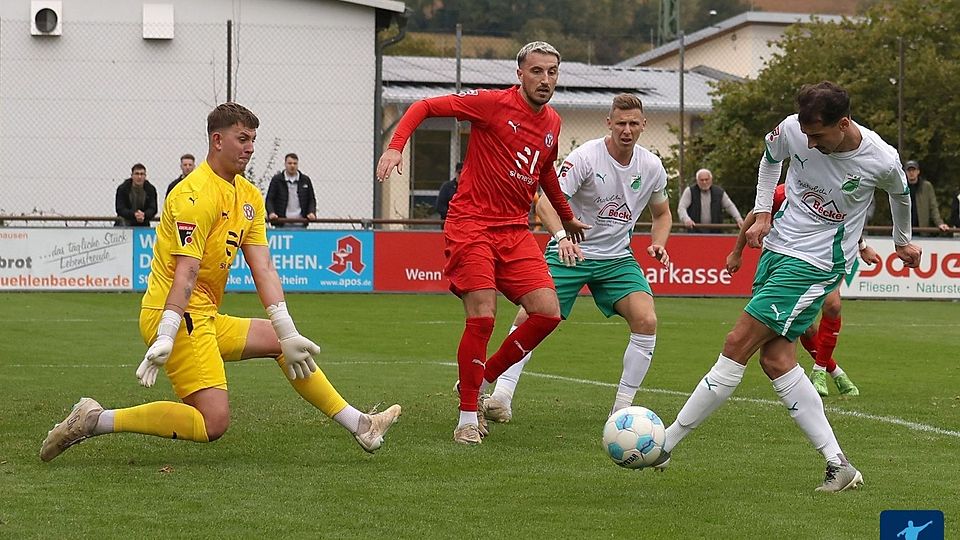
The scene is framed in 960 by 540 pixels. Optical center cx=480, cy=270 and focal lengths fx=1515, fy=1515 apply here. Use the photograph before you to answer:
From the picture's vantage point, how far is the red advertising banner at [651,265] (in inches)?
831

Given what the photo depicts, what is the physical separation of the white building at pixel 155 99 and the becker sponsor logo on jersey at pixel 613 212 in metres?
18.6

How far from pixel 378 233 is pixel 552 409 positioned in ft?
38.7

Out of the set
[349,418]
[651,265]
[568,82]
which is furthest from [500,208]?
[568,82]

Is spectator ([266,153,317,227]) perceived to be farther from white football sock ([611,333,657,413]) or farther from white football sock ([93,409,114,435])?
white football sock ([93,409,114,435])

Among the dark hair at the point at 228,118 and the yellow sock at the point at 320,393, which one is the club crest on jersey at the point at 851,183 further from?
the dark hair at the point at 228,118

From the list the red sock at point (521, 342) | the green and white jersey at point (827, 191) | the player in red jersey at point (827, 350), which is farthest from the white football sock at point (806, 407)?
the player in red jersey at point (827, 350)

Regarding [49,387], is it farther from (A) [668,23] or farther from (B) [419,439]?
(A) [668,23]

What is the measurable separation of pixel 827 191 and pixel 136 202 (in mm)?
15084

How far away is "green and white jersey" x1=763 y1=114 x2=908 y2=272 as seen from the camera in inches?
267

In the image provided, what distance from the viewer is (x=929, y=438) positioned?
326 inches

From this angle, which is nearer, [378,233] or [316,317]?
[316,317]

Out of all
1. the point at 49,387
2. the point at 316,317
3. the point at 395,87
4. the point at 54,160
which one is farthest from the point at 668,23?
the point at 49,387

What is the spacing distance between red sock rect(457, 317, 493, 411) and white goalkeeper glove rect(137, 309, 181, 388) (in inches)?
75.7

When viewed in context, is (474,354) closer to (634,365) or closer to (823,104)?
(634,365)
